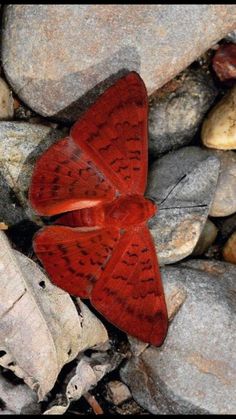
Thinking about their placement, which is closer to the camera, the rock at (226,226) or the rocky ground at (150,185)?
the rocky ground at (150,185)

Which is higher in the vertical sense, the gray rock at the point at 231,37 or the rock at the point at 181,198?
the gray rock at the point at 231,37

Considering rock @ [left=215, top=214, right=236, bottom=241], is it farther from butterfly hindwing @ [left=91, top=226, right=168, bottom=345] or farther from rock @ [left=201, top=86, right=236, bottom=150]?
butterfly hindwing @ [left=91, top=226, right=168, bottom=345]

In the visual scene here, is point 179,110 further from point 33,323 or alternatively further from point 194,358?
point 33,323

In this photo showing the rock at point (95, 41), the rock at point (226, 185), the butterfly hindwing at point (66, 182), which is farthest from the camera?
the rock at point (226, 185)

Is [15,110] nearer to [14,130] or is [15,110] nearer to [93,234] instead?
[14,130]

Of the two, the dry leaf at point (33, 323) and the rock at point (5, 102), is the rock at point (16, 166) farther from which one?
the dry leaf at point (33, 323)

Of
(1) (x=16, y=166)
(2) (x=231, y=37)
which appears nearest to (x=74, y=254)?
(1) (x=16, y=166)

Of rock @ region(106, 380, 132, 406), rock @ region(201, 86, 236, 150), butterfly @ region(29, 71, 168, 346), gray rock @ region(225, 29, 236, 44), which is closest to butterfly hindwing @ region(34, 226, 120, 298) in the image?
butterfly @ region(29, 71, 168, 346)

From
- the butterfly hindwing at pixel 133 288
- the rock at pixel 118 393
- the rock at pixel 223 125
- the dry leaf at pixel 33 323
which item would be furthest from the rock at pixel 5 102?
the rock at pixel 118 393
